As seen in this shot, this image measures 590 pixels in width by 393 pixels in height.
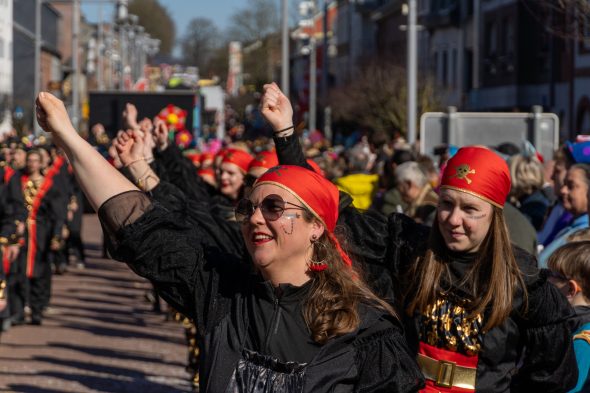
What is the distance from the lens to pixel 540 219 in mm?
8805

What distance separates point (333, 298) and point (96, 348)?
881 cm

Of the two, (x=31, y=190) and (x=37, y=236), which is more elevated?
(x=31, y=190)

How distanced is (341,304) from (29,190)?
11071 millimetres

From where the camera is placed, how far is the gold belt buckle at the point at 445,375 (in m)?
4.65

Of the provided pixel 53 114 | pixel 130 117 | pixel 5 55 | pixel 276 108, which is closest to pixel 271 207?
pixel 53 114

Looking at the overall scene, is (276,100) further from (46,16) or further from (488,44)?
(46,16)

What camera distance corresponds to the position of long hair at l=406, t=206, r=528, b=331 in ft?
15.0

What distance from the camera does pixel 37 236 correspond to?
1424 centimetres

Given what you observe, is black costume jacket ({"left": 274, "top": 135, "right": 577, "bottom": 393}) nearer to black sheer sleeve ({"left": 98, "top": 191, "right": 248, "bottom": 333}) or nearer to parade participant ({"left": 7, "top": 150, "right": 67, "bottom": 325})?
black sheer sleeve ({"left": 98, "top": 191, "right": 248, "bottom": 333})

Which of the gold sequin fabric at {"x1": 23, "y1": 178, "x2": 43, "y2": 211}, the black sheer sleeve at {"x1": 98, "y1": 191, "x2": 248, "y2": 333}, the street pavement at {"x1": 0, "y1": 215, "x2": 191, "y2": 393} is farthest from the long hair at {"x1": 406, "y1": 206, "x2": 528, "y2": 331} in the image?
the gold sequin fabric at {"x1": 23, "y1": 178, "x2": 43, "y2": 211}

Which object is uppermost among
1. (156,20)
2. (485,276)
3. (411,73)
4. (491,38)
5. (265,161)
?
(156,20)

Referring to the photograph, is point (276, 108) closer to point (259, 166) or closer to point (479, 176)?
point (479, 176)

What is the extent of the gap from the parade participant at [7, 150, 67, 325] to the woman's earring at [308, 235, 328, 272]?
31.9 feet

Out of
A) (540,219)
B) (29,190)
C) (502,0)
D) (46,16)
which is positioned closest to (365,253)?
(540,219)
